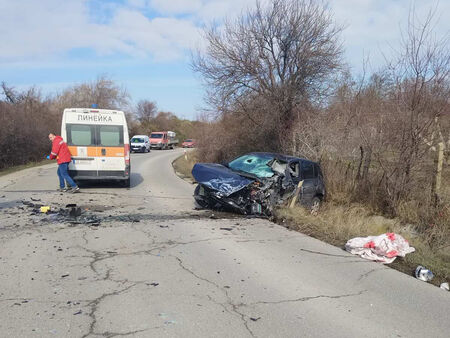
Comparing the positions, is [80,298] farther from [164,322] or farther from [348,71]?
[348,71]

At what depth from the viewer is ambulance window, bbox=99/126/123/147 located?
11.6m

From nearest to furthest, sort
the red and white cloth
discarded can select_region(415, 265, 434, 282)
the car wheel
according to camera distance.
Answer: discarded can select_region(415, 265, 434, 282)
the red and white cloth
the car wheel

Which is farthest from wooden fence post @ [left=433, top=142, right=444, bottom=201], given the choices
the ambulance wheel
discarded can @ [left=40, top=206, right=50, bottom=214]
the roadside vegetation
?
the ambulance wheel

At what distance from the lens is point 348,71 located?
1598cm

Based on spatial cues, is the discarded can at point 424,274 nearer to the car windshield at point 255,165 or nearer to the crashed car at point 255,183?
the crashed car at point 255,183

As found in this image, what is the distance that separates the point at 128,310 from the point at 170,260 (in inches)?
61.9

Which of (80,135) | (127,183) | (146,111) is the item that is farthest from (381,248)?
(146,111)

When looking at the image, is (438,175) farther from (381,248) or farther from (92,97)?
(92,97)

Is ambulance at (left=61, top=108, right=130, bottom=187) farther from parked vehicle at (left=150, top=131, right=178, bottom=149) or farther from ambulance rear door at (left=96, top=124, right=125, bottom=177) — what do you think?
parked vehicle at (left=150, top=131, right=178, bottom=149)

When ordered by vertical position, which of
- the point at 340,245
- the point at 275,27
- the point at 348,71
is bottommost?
the point at 340,245

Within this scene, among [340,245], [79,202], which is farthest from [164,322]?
[79,202]

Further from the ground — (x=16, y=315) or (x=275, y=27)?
(x=275, y=27)

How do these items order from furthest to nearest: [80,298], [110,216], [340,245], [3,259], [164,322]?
[110,216] → [340,245] → [3,259] → [80,298] → [164,322]

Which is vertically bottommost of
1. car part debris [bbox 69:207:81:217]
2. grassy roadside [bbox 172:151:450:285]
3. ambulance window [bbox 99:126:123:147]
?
grassy roadside [bbox 172:151:450:285]
